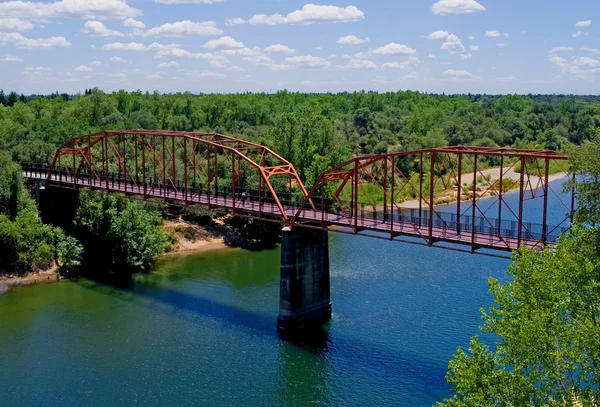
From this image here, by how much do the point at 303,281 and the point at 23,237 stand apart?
26557 mm

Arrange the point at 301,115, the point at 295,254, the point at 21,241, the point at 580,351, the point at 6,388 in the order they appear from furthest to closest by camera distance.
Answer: the point at 301,115 < the point at 21,241 < the point at 295,254 < the point at 6,388 < the point at 580,351

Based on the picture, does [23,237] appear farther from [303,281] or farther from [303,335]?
[303,335]

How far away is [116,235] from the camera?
60062 millimetres

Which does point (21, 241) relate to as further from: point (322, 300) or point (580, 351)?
point (580, 351)

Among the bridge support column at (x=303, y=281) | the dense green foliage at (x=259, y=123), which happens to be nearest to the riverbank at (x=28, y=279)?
the bridge support column at (x=303, y=281)

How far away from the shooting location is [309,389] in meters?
37.7

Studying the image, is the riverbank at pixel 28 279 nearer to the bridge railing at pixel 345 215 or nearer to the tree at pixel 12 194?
the tree at pixel 12 194

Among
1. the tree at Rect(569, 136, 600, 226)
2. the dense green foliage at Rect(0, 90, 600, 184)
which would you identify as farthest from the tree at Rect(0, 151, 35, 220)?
the tree at Rect(569, 136, 600, 226)

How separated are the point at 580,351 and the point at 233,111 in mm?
112913

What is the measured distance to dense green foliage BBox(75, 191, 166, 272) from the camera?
60.3 meters

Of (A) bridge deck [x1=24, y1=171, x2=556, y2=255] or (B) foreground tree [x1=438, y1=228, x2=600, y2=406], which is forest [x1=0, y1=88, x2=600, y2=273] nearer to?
(A) bridge deck [x1=24, y1=171, x2=556, y2=255]

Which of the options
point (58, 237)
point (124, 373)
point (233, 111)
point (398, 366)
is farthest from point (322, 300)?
point (233, 111)

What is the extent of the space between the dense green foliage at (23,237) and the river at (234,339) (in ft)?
10.4

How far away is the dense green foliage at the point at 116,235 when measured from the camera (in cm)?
6034
